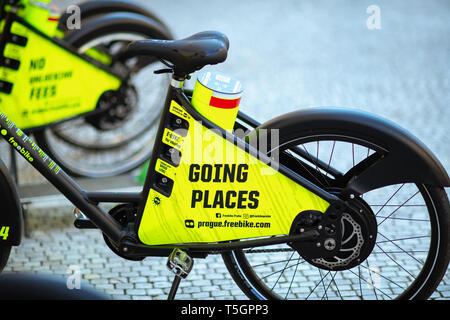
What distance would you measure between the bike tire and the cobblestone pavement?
1.14 feet

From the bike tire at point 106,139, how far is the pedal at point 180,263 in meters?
2.01

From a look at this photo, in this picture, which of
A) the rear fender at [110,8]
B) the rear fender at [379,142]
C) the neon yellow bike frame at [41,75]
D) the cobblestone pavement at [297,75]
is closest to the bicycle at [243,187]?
the rear fender at [379,142]

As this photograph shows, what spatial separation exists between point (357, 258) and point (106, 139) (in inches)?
114

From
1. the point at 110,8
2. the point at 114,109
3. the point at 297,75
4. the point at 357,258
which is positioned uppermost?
the point at 297,75

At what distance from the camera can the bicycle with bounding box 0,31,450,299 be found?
3045 millimetres

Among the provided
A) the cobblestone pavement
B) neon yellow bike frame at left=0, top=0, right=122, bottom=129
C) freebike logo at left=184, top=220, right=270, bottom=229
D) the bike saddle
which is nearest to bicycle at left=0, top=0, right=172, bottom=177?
neon yellow bike frame at left=0, top=0, right=122, bottom=129

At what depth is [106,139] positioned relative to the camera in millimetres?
5590

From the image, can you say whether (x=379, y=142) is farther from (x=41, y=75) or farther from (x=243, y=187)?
(x=41, y=75)

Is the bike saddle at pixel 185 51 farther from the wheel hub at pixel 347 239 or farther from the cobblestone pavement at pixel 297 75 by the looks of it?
the cobblestone pavement at pixel 297 75

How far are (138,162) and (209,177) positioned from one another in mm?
2157

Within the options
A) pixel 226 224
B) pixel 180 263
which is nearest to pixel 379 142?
pixel 226 224

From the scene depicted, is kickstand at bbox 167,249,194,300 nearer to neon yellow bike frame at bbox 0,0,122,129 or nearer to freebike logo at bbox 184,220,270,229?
freebike logo at bbox 184,220,270,229

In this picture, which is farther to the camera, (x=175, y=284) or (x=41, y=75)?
(x=41, y=75)
